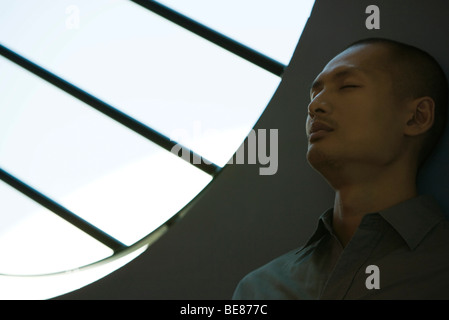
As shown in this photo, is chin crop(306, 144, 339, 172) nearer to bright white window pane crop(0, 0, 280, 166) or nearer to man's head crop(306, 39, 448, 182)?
man's head crop(306, 39, 448, 182)

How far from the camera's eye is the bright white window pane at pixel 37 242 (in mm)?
2420

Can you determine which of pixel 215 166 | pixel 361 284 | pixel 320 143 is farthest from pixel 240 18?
pixel 361 284

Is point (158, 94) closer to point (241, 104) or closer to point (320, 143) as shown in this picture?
point (241, 104)

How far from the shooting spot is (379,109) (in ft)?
4.78

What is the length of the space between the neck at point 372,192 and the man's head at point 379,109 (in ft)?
0.14

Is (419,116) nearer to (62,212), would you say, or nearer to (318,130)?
(318,130)

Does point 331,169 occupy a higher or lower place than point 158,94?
lower

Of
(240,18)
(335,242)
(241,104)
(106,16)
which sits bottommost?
(335,242)

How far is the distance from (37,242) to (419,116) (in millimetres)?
2346

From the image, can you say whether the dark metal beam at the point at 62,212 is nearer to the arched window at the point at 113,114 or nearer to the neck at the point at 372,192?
the arched window at the point at 113,114

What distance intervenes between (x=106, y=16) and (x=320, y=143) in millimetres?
2366

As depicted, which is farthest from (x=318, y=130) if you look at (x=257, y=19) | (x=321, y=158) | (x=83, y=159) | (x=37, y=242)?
(x=83, y=159)

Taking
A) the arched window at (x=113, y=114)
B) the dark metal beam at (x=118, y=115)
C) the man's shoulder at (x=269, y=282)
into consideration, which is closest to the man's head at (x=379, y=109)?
the man's shoulder at (x=269, y=282)

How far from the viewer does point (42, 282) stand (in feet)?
7.14
